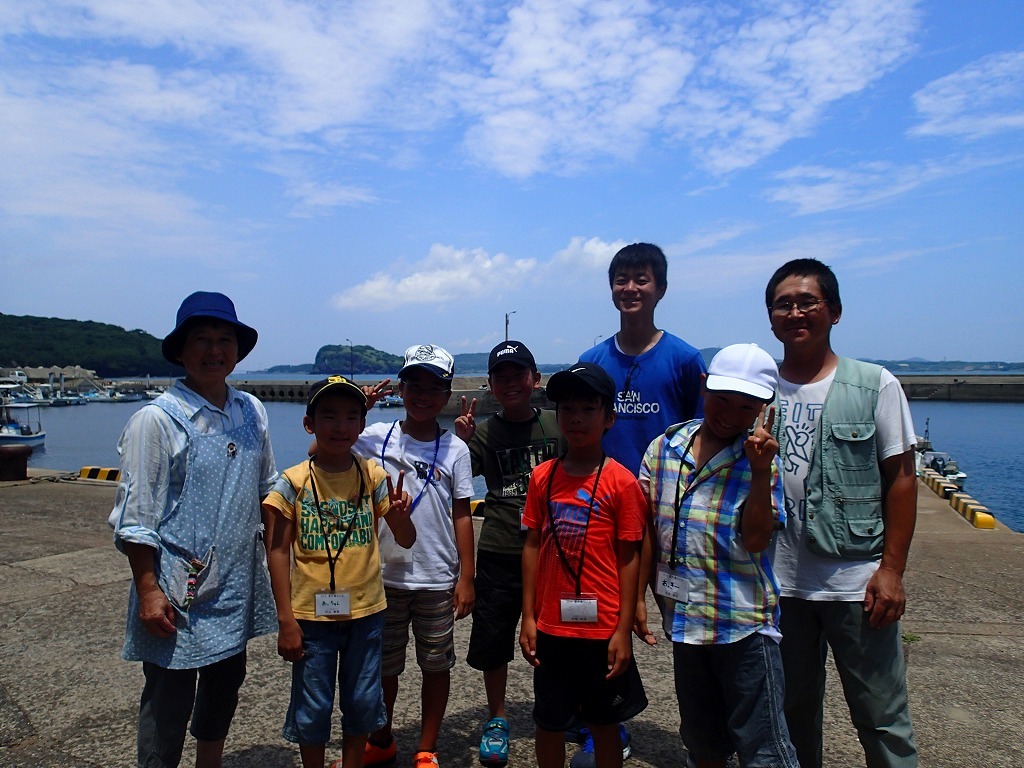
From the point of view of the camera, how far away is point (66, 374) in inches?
3853

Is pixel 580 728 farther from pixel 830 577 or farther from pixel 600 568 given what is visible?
pixel 830 577

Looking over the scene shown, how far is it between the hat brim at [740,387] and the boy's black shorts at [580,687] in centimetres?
96

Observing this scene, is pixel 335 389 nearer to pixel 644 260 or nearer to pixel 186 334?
pixel 186 334

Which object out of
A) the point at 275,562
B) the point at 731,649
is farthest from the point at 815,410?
the point at 275,562

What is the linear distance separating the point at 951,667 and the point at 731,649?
2.26 meters

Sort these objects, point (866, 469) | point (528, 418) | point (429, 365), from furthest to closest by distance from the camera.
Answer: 1. point (528, 418)
2. point (429, 365)
3. point (866, 469)

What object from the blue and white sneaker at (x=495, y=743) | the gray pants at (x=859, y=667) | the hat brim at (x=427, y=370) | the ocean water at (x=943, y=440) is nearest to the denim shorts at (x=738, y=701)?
the gray pants at (x=859, y=667)

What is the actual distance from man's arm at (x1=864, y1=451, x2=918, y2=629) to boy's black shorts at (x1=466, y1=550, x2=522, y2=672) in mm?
1382

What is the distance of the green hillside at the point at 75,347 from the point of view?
114125mm

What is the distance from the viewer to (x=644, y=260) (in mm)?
3203

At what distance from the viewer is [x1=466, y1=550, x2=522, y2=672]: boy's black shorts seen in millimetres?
3064

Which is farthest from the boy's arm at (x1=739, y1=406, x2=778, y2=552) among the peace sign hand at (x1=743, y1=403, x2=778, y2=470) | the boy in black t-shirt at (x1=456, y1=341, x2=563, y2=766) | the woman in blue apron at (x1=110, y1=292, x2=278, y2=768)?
the woman in blue apron at (x1=110, y1=292, x2=278, y2=768)

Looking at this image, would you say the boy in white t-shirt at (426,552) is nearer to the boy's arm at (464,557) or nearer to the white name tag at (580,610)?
the boy's arm at (464,557)

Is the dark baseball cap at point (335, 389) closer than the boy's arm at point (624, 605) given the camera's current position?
No
